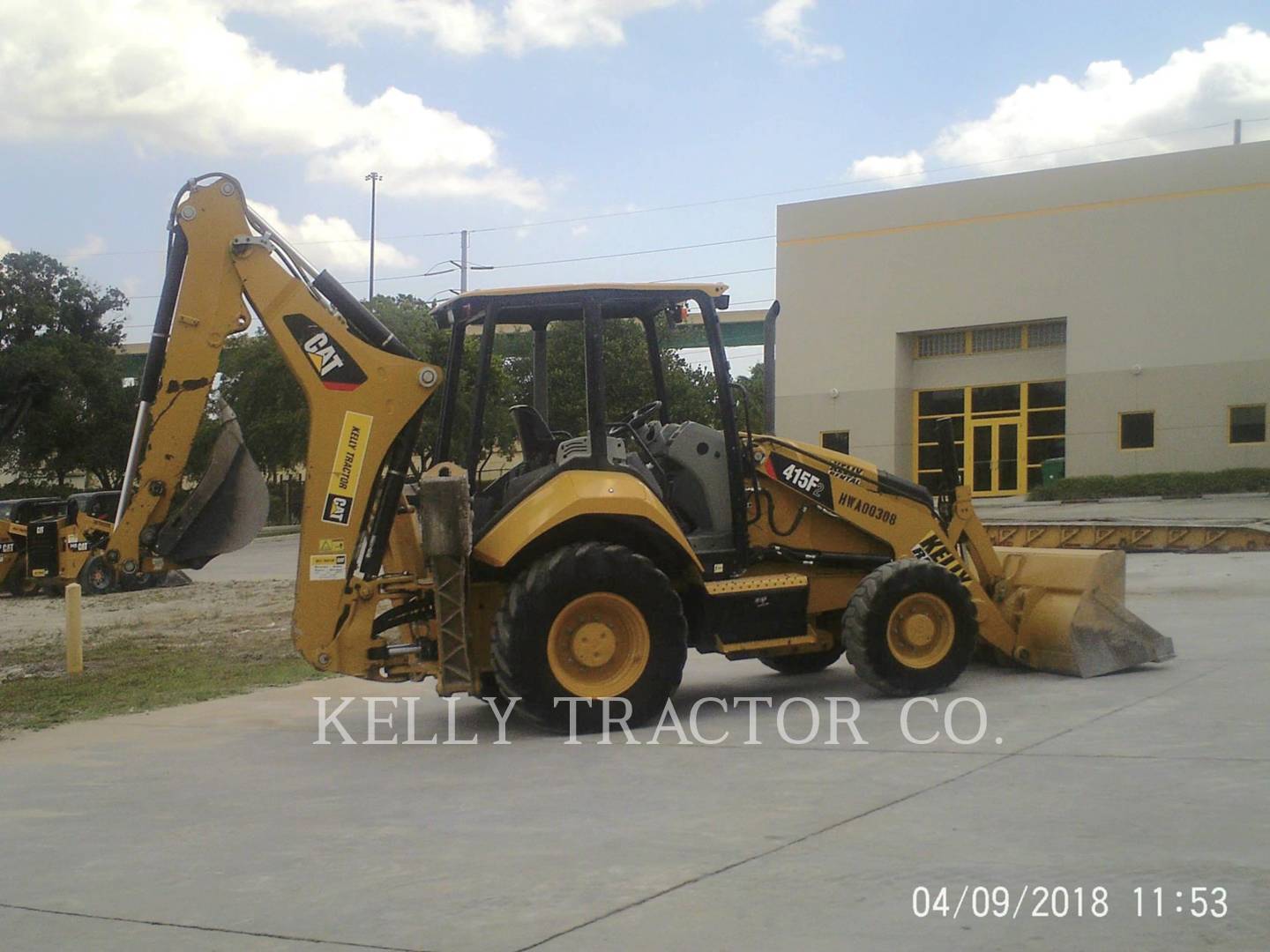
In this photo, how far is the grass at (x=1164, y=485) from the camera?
111ft

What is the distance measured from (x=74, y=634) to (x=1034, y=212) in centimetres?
3163

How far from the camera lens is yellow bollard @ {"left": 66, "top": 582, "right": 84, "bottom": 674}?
12.8 m

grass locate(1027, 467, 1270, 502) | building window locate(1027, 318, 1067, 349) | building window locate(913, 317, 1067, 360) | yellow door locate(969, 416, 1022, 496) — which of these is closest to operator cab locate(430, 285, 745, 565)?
grass locate(1027, 467, 1270, 502)

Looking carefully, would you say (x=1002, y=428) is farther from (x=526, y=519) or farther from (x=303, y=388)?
(x=303, y=388)

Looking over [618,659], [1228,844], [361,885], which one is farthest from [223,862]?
[1228,844]

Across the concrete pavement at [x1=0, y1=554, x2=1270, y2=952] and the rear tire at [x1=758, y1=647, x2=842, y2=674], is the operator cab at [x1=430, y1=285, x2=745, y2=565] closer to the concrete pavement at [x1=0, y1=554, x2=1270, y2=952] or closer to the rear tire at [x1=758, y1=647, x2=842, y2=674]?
the concrete pavement at [x1=0, y1=554, x2=1270, y2=952]

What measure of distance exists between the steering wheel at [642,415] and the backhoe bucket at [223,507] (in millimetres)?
2550

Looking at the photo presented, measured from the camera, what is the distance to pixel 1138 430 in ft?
123

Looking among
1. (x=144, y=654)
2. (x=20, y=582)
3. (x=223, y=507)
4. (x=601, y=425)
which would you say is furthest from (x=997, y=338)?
(x=223, y=507)

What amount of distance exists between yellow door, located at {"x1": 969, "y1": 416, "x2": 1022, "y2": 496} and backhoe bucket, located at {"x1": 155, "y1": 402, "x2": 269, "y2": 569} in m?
33.1

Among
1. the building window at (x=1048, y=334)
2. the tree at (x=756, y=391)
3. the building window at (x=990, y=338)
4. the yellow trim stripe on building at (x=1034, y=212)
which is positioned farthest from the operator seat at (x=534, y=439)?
the building window at (x=1048, y=334)

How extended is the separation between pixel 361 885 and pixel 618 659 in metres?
3.48

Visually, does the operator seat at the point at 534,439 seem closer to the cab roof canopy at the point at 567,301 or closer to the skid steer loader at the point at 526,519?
the skid steer loader at the point at 526,519

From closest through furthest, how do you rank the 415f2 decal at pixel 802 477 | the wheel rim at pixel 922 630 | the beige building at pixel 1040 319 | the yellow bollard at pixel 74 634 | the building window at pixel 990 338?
the wheel rim at pixel 922 630 < the 415f2 decal at pixel 802 477 < the yellow bollard at pixel 74 634 < the beige building at pixel 1040 319 < the building window at pixel 990 338
